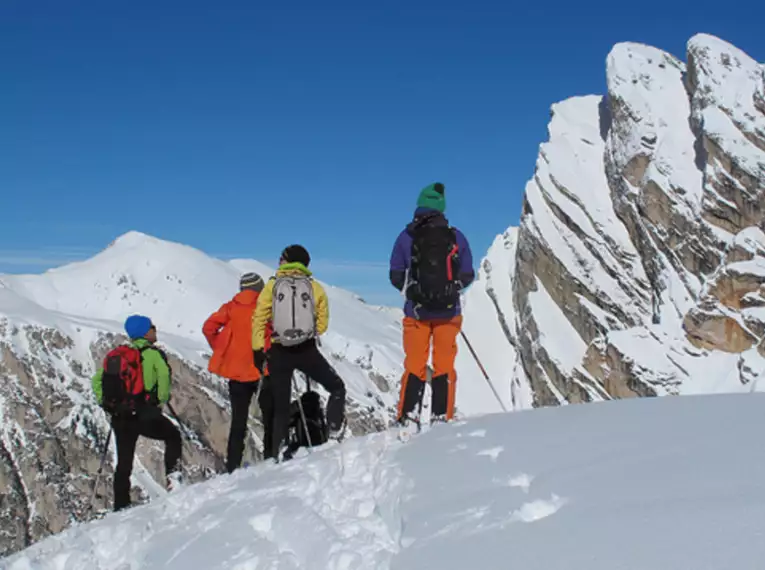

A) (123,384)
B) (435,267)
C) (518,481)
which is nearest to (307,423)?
(123,384)

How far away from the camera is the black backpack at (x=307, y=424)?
10641mm

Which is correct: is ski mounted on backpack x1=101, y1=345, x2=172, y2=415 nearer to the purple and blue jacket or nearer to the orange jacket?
the orange jacket

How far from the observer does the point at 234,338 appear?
401 inches

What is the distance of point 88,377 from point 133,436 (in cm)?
14645

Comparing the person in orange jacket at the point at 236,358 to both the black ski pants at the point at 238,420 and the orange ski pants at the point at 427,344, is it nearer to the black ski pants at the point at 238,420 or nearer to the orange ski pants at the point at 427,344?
the black ski pants at the point at 238,420

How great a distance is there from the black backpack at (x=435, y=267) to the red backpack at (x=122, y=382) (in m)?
3.95

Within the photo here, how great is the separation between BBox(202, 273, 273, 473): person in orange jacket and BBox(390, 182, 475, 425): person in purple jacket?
93.9 inches

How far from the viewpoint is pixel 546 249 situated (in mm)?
95688

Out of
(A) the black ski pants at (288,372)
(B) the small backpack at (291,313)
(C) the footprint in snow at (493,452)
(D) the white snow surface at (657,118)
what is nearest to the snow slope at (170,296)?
(D) the white snow surface at (657,118)

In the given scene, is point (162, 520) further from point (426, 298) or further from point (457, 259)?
point (457, 259)

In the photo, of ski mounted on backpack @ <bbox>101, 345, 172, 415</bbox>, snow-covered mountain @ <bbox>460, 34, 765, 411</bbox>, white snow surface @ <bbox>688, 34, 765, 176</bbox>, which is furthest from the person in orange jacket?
white snow surface @ <bbox>688, 34, 765, 176</bbox>

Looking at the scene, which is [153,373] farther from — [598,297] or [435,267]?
[598,297]

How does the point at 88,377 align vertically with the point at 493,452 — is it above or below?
below

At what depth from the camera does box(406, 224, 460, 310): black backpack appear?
28.5 feet
